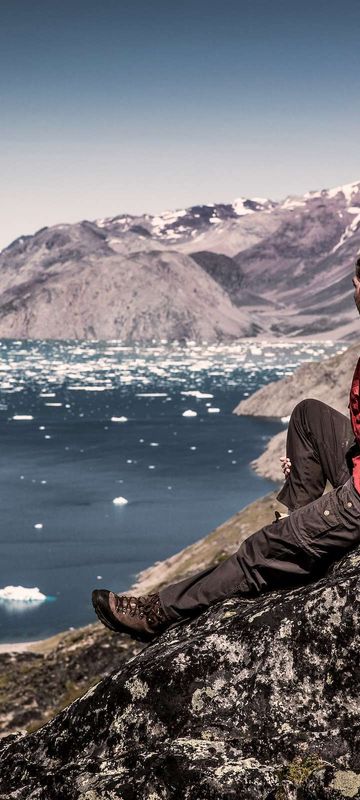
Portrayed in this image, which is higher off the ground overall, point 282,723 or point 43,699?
point 282,723

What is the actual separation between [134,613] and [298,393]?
116 meters

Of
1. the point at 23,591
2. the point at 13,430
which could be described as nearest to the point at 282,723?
the point at 23,591

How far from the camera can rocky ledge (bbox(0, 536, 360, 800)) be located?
17.5 ft

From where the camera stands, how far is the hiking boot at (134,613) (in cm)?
732

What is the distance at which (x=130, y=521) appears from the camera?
70.1 meters

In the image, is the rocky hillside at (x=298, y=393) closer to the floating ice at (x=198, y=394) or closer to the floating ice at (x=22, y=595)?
the floating ice at (x=198, y=394)

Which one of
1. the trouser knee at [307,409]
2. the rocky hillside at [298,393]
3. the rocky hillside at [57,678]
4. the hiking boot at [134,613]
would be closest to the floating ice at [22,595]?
the rocky hillside at [57,678]

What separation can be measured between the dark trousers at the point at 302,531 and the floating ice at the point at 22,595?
45.4m

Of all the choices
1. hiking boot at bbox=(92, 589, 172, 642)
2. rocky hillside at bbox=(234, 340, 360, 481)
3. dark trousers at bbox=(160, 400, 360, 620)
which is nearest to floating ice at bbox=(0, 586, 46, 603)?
rocky hillside at bbox=(234, 340, 360, 481)

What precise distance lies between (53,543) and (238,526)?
23.6 m

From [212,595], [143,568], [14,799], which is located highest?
[212,595]

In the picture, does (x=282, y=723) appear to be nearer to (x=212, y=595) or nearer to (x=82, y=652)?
(x=212, y=595)

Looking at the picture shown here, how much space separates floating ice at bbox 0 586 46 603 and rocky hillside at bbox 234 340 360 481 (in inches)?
1165

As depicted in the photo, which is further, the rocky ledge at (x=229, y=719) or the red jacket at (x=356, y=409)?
the red jacket at (x=356, y=409)
